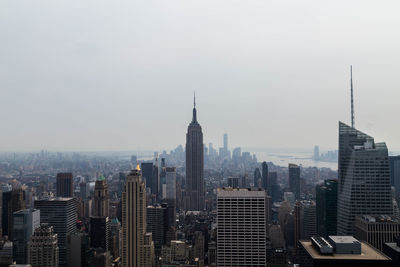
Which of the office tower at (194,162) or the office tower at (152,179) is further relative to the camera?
the office tower at (194,162)

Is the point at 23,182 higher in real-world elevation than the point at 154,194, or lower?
higher

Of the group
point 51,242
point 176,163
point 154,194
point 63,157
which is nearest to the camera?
point 51,242

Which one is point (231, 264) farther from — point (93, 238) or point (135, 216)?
point (93, 238)

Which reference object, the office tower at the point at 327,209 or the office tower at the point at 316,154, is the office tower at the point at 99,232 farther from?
the office tower at the point at 316,154

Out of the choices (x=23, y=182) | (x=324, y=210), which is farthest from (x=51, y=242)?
(x=324, y=210)

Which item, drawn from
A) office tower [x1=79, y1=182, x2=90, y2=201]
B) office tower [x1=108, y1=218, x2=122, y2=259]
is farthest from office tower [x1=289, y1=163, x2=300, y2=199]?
office tower [x1=79, y1=182, x2=90, y2=201]

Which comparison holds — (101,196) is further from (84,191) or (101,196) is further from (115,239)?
(115,239)

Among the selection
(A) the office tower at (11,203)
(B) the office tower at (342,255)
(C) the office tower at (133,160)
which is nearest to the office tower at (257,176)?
(C) the office tower at (133,160)
